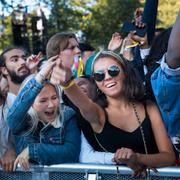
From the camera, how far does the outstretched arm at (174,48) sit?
1.60 m

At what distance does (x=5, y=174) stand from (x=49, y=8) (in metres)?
21.7

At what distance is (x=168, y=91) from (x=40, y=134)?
3.69ft

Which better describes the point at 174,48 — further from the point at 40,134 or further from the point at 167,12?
the point at 167,12

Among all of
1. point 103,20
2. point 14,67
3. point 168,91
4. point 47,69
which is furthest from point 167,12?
point 168,91

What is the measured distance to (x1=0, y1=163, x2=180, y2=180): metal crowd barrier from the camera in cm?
229

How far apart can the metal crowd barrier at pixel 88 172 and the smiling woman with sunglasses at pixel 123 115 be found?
95mm

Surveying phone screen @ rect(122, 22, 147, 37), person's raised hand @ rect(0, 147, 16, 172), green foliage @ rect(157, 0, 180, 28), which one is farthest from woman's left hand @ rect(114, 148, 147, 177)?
green foliage @ rect(157, 0, 180, 28)

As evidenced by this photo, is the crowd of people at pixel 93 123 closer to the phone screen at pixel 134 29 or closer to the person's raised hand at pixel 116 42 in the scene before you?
the phone screen at pixel 134 29

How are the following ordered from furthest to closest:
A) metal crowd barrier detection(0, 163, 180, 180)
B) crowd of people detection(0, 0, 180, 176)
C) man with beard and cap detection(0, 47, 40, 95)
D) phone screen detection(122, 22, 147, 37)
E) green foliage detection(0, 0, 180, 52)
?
1. green foliage detection(0, 0, 180, 52)
2. man with beard and cap detection(0, 47, 40, 95)
3. phone screen detection(122, 22, 147, 37)
4. crowd of people detection(0, 0, 180, 176)
5. metal crowd barrier detection(0, 163, 180, 180)

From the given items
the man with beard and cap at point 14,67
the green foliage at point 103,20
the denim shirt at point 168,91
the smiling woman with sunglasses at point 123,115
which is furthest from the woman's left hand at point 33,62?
the green foliage at point 103,20

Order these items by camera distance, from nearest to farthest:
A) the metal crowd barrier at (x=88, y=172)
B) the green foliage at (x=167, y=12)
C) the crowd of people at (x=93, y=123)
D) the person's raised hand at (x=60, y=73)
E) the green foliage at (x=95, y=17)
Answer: the person's raised hand at (x=60, y=73) → the metal crowd barrier at (x=88, y=172) → the crowd of people at (x=93, y=123) → the green foliage at (x=167, y=12) → the green foliage at (x=95, y=17)

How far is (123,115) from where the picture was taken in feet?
8.49

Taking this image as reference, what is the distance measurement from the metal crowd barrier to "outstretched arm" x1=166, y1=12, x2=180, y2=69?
780 millimetres

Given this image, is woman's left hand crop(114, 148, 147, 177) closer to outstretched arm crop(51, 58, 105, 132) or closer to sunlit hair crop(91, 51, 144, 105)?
outstretched arm crop(51, 58, 105, 132)
